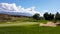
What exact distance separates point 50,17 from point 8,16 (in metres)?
24.5

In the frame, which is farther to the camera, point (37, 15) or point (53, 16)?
point (37, 15)

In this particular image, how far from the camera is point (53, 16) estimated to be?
90.9 meters

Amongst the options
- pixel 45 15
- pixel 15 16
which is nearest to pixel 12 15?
pixel 15 16

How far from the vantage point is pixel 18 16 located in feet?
304

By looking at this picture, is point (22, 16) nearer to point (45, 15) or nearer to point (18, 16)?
point (18, 16)

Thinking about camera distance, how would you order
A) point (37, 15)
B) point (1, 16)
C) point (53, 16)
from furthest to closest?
point (37, 15) < point (53, 16) < point (1, 16)

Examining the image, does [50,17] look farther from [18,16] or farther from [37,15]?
[18,16]

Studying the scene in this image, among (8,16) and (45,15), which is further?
(45,15)

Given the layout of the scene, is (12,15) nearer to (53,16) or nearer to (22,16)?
(22,16)

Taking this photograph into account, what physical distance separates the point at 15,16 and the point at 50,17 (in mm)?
20977

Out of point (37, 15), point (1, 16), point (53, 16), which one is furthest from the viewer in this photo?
point (37, 15)

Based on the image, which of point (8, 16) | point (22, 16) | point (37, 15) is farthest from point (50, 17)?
point (8, 16)

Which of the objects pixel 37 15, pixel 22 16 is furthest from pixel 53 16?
pixel 22 16

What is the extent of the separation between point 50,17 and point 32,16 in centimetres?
1138
